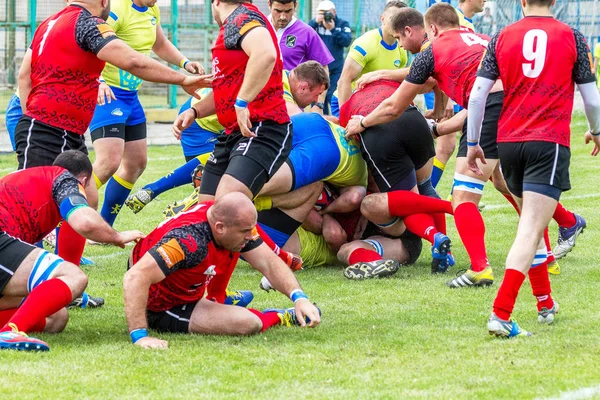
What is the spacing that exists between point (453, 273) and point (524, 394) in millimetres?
3060

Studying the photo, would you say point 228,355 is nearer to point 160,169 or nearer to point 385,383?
point 385,383

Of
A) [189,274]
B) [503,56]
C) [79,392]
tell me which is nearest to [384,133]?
[503,56]

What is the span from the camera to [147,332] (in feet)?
16.4

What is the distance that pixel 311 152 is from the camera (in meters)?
6.93

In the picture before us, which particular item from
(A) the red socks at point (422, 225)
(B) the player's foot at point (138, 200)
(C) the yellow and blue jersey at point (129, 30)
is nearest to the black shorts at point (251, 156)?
(A) the red socks at point (422, 225)

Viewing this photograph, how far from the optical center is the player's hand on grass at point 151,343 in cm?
477

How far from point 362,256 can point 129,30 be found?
2.78m

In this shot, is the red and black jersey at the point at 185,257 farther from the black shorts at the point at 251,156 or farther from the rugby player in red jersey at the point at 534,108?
the rugby player in red jersey at the point at 534,108

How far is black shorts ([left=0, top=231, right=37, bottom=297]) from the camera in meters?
4.87

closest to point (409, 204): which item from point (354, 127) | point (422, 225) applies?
point (422, 225)

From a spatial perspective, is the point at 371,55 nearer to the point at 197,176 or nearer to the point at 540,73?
the point at 197,176

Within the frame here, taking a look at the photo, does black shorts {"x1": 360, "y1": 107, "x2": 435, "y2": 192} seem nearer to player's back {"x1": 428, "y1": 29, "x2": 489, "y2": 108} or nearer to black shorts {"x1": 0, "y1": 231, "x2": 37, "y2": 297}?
player's back {"x1": 428, "y1": 29, "x2": 489, "y2": 108}

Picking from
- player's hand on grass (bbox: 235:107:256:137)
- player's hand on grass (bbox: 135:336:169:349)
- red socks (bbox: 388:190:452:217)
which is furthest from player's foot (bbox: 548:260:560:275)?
player's hand on grass (bbox: 135:336:169:349)

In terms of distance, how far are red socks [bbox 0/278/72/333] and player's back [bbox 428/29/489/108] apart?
274 centimetres
